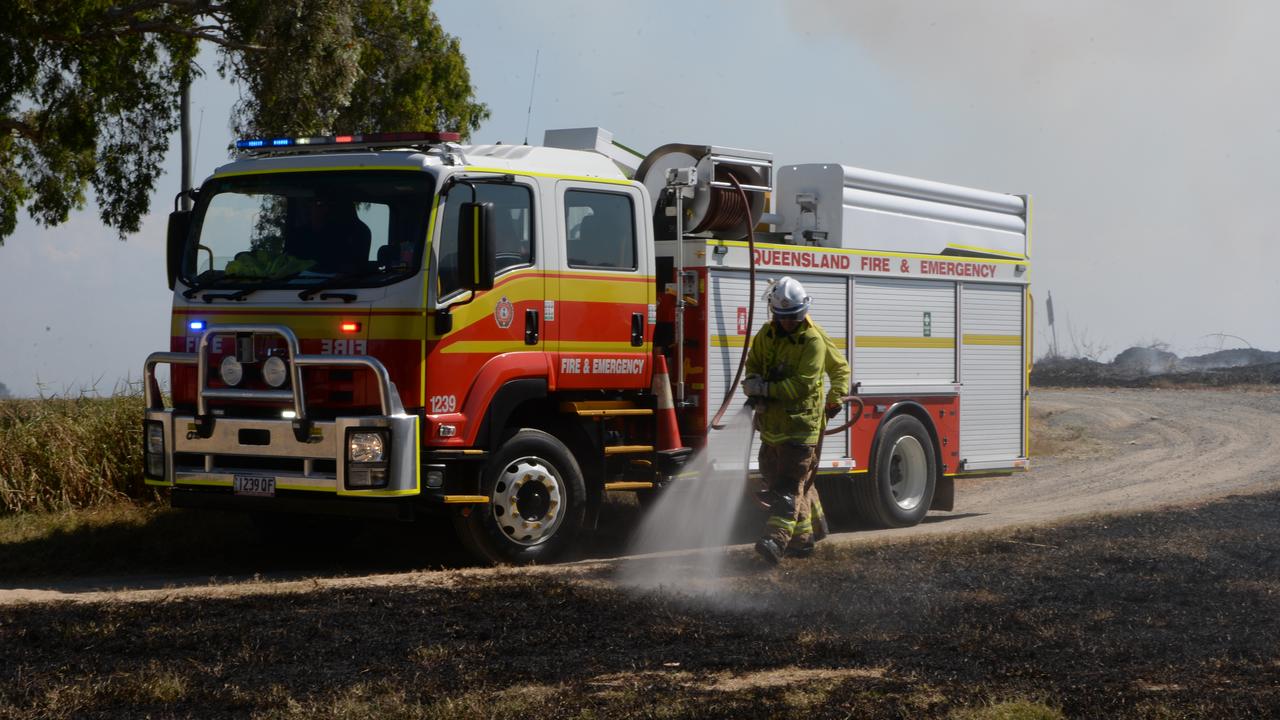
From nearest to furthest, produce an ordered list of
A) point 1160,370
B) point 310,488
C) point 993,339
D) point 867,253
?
point 310,488 < point 867,253 < point 993,339 < point 1160,370

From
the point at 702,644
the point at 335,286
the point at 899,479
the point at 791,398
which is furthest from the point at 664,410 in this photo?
the point at 702,644

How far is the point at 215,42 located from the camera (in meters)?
18.9

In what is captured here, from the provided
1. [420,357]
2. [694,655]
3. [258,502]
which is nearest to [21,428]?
[258,502]

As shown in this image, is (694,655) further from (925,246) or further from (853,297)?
(925,246)

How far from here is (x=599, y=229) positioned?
34.4 feet

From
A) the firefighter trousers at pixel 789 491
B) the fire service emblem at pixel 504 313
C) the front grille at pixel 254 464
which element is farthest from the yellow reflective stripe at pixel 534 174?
the firefighter trousers at pixel 789 491

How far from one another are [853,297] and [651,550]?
292 cm

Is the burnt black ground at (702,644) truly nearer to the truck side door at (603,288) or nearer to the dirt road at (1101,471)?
the dirt road at (1101,471)

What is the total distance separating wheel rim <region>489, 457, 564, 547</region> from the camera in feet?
32.5

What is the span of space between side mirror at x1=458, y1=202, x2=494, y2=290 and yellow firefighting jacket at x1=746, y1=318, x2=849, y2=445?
2.28 m

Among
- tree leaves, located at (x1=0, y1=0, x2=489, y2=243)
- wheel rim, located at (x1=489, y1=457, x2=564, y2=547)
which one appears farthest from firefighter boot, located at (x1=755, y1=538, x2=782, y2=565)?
tree leaves, located at (x1=0, y1=0, x2=489, y2=243)

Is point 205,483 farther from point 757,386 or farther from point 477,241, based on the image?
point 757,386

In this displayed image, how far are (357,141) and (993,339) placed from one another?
22.9 feet

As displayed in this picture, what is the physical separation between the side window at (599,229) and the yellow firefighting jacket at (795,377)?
3.88 feet
